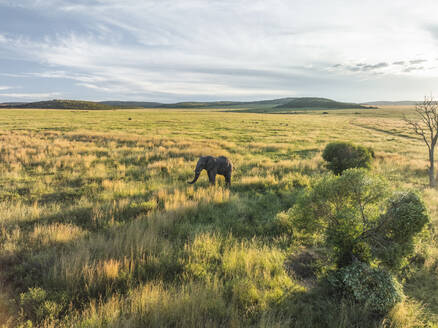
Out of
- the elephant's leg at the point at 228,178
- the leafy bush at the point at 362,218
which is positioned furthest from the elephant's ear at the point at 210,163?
the leafy bush at the point at 362,218

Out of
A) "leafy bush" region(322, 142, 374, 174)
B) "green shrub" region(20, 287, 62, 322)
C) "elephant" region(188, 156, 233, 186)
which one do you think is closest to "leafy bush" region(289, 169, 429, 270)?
"green shrub" region(20, 287, 62, 322)

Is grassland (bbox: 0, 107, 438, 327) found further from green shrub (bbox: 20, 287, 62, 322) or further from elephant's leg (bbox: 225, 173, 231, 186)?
elephant's leg (bbox: 225, 173, 231, 186)

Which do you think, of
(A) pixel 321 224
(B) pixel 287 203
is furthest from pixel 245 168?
(A) pixel 321 224

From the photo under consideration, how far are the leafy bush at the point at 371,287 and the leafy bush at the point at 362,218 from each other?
0.26 metres

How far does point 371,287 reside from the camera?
2910mm

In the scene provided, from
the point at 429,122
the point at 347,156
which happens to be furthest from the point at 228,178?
the point at 429,122

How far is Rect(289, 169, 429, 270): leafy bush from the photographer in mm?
3012

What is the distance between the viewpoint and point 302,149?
Result: 780 inches

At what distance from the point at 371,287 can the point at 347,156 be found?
7418 mm

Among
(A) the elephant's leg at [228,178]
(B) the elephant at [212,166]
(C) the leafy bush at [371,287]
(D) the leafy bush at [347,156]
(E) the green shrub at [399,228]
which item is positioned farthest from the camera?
(D) the leafy bush at [347,156]

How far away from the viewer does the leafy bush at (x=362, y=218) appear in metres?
3.01

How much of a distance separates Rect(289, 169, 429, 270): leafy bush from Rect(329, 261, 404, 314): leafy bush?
0.26 meters

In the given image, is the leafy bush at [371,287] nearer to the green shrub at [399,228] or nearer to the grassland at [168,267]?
the grassland at [168,267]

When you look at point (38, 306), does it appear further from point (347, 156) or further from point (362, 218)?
point (347, 156)
